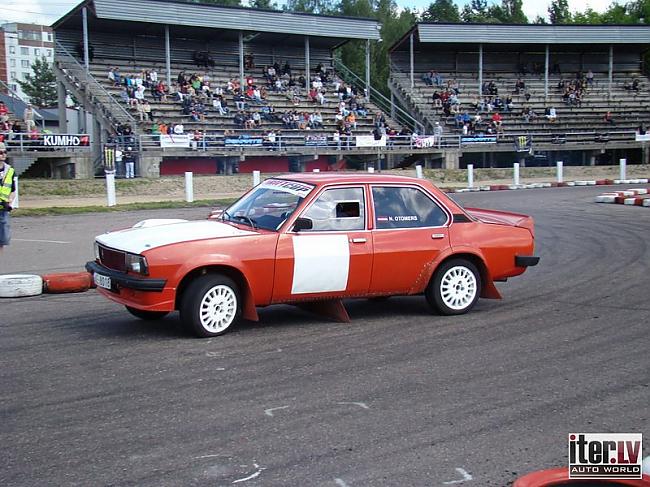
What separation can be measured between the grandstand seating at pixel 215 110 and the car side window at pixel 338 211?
88.7ft

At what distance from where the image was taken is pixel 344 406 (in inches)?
223

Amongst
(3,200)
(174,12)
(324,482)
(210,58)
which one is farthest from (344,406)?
(210,58)

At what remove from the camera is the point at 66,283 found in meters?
10.2

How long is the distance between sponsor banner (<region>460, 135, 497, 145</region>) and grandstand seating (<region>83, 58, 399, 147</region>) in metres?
3.81

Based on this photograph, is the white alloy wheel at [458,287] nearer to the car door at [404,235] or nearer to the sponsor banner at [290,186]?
the car door at [404,235]

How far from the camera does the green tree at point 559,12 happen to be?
89.9 meters

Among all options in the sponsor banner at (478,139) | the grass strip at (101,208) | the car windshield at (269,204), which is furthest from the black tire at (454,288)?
the sponsor banner at (478,139)

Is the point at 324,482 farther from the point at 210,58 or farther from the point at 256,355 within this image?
the point at 210,58

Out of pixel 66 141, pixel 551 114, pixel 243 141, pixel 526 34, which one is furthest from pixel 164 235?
pixel 526 34

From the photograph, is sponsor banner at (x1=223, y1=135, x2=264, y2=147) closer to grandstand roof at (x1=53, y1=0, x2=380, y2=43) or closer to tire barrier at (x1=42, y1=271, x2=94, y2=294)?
grandstand roof at (x1=53, y1=0, x2=380, y2=43)

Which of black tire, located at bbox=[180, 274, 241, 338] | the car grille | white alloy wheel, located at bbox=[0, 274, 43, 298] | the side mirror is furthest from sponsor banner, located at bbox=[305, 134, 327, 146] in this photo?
black tire, located at bbox=[180, 274, 241, 338]

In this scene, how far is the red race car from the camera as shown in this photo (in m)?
7.50

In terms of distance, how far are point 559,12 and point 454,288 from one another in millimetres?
89299

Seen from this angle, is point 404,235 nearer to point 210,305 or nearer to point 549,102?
point 210,305
